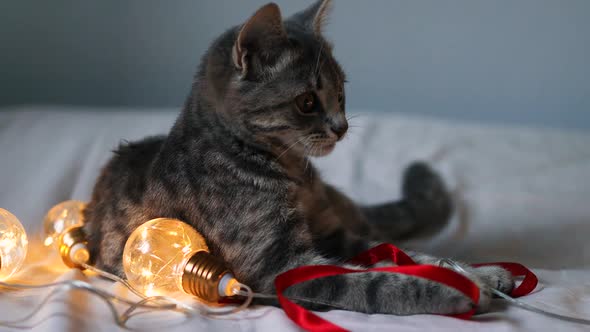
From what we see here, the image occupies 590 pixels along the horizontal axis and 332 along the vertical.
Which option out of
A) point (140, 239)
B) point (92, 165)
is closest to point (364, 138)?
point (92, 165)

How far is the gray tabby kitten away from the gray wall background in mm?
1483

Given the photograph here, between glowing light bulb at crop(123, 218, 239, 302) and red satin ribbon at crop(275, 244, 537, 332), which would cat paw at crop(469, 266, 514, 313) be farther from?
glowing light bulb at crop(123, 218, 239, 302)

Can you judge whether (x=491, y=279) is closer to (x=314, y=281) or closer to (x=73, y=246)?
(x=314, y=281)

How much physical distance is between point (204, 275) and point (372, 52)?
190 cm

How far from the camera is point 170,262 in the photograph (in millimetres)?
1040

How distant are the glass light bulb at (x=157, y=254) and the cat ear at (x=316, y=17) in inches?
20.5

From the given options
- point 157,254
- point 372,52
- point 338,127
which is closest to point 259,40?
point 338,127

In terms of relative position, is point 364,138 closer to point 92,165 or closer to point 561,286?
point 92,165

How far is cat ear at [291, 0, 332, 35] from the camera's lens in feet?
4.14

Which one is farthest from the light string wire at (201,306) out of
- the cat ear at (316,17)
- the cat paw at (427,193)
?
the cat paw at (427,193)

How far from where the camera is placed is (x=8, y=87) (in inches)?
100

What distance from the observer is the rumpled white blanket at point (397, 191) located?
3.16 feet

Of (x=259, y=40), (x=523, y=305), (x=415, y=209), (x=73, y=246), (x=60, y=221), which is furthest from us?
(x=415, y=209)

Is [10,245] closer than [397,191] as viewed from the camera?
Yes
